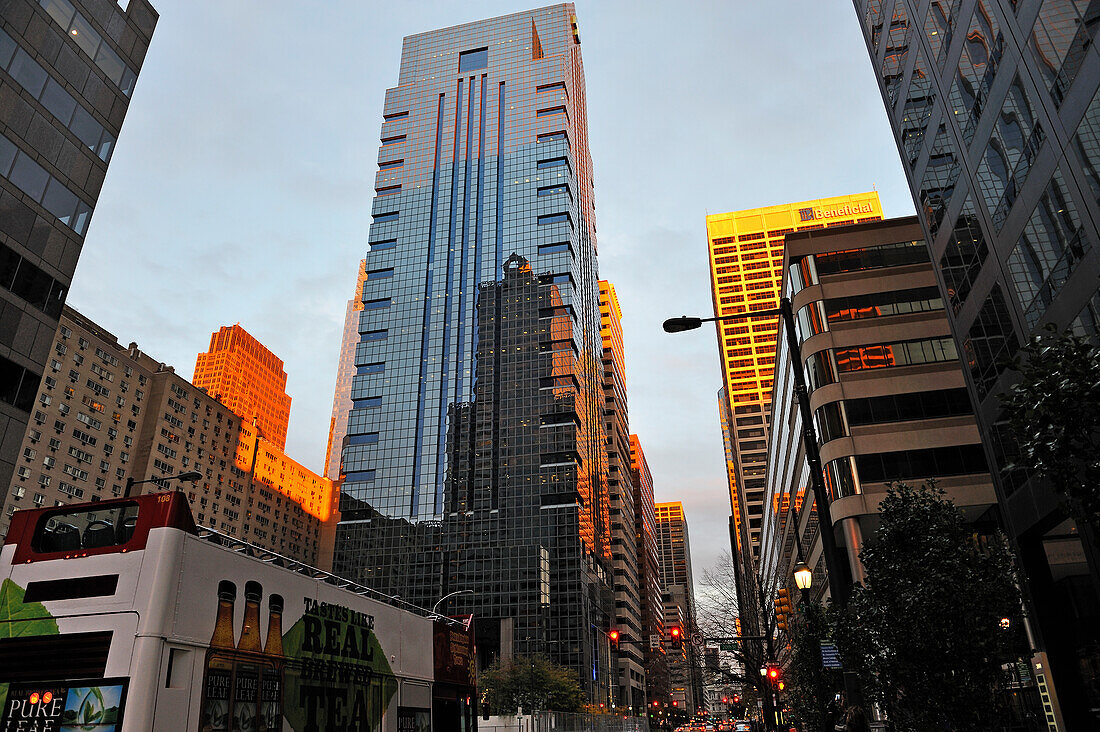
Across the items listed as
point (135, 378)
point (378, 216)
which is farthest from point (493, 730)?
point (378, 216)

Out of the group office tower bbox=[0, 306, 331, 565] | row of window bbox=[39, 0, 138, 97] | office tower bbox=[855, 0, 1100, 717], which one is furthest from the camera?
office tower bbox=[0, 306, 331, 565]

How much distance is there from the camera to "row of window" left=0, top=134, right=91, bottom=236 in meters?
29.4

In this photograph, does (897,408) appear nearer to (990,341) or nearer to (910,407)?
(910,407)

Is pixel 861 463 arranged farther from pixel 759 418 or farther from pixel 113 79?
pixel 759 418

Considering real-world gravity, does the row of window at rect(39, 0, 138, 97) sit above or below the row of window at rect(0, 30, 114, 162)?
above

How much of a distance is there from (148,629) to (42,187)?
30.9 m

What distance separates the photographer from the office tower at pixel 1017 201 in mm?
18031

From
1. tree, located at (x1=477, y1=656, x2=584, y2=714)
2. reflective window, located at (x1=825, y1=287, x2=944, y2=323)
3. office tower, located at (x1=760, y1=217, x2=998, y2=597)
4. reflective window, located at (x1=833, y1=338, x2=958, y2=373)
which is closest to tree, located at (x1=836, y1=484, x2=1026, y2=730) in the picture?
office tower, located at (x1=760, y1=217, x2=998, y2=597)

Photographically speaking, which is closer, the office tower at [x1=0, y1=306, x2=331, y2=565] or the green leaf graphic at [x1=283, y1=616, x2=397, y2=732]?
the green leaf graphic at [x1=283, y1=616, x2=397, y2=732]

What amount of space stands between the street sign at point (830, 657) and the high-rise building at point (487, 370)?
102 m

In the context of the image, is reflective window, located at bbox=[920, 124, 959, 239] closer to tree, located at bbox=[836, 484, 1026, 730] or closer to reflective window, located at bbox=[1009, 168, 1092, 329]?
reflective window, located at bbox=[1009, 168, 1092, 329]

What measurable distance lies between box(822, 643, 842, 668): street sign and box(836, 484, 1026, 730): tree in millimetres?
204

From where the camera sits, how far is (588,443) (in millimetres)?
135125

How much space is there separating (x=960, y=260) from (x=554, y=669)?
83.3 metres
